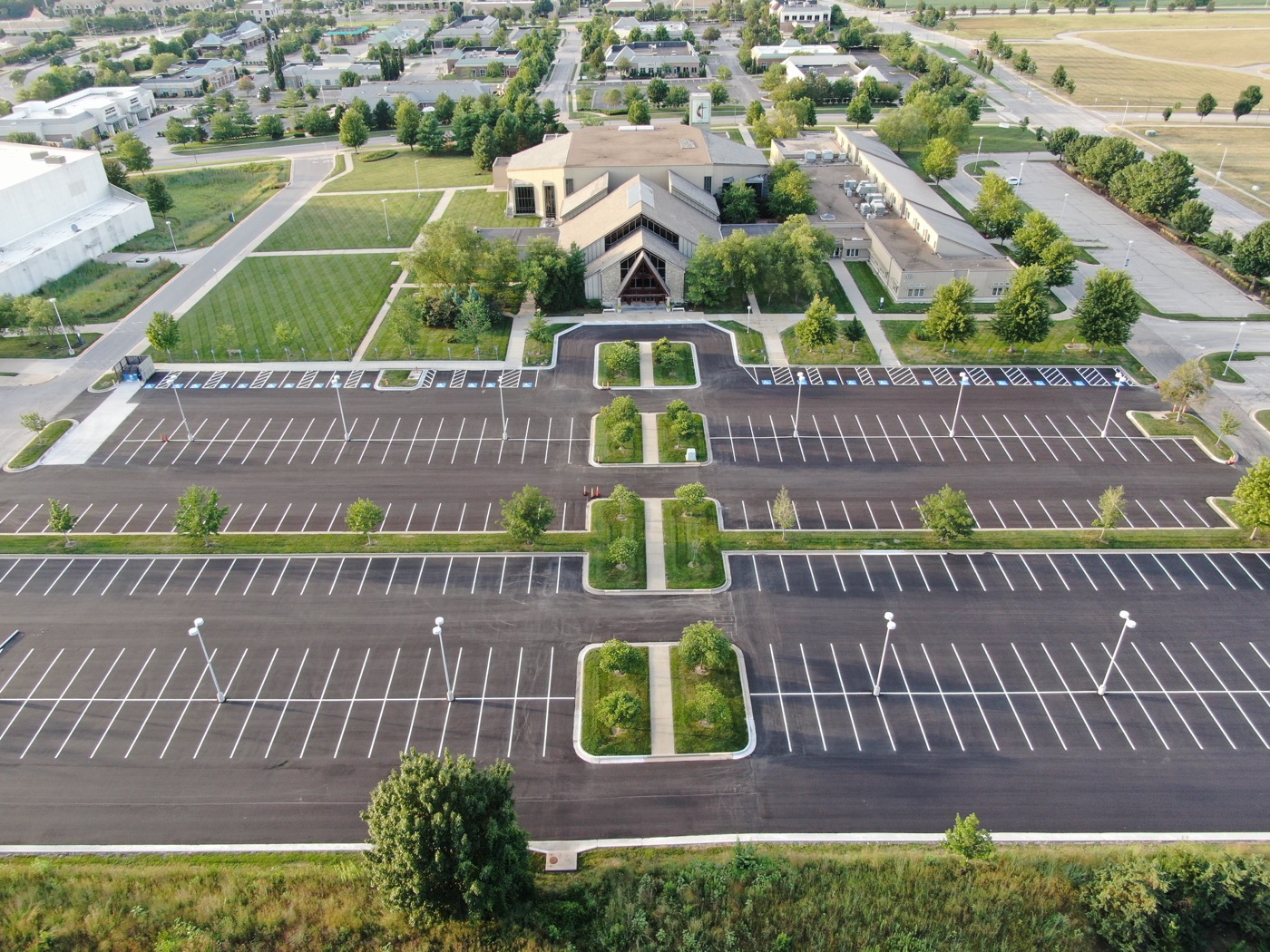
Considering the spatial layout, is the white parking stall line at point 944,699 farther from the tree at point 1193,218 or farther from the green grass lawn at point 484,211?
the tree at point 1193,218

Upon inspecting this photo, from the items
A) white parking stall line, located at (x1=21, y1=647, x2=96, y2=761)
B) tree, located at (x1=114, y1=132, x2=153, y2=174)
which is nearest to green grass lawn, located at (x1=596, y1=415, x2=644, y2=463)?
white parking stall line, located at (x1=21, y1=647, x2=96, y2=761)

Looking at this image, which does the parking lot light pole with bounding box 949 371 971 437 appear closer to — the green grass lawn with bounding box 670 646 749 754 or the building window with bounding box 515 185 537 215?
the green grass lawn with bounding box 670 646 749 754

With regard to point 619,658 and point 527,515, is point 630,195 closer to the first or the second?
point 527,515

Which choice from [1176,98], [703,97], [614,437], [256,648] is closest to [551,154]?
[703,97]

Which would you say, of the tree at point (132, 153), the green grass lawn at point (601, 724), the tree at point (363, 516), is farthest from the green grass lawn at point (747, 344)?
the tree at point (132, 153)

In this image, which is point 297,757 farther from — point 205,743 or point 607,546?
point 607,546

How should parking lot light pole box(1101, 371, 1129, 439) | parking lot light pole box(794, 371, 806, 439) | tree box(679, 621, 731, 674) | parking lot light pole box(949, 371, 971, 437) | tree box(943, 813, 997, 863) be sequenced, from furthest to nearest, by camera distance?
parking lot light pole box(794, 371, 806, 439)
parking lot light pole box(1101, 371, 1129, 439)
parking lot light pole box(949, 371, 971, 437)
tree box(679, 621, 731, 674)
tree box(943, 813, 997, 863)
